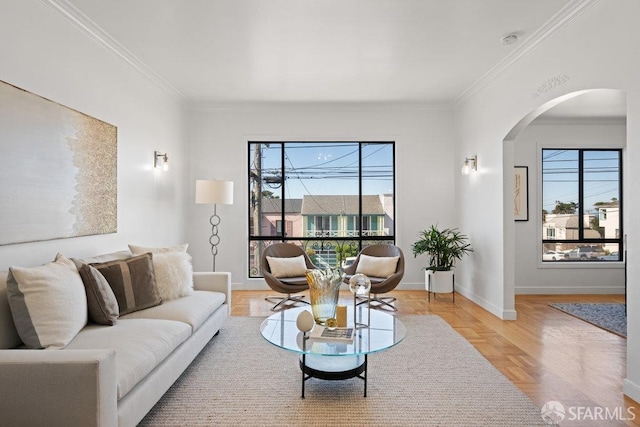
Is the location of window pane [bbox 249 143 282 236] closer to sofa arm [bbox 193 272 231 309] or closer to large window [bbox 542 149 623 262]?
sofa arm [bbox 193 272 231 309]

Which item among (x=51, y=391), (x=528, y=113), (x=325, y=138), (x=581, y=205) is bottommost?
(x=51, y=391)

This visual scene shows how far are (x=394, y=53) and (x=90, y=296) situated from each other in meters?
3.47

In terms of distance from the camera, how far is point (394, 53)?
159 inches

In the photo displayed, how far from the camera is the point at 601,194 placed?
20.0 ft

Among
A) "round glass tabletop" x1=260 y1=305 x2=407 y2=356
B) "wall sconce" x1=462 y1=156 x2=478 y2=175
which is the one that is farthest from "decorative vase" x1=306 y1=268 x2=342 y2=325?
"wall sconce" x1=462 y1=156 x2=478 y2=175

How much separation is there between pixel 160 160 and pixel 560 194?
579 cm

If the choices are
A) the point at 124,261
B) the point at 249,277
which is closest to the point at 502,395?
the point at 124,261

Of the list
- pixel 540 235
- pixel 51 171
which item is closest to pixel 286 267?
pixel 51 171

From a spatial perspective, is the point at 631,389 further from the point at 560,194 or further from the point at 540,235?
the point at 560,194

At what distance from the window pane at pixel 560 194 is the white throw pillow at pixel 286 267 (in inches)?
150

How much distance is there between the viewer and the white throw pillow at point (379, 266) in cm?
499

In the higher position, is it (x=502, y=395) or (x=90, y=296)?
(x=90, y=296)

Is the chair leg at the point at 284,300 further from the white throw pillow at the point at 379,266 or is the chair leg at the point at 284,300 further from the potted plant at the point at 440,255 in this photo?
the potted plant at the point at 440,255

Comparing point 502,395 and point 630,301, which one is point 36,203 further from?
point 630,301
